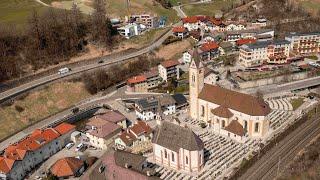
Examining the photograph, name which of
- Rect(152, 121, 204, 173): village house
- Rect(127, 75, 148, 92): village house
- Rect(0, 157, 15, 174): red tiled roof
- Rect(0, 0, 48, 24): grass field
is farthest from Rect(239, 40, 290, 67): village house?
Rect(0, 157, 15, 174): red tiled roof

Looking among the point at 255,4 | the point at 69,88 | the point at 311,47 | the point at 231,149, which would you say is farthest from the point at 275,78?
the point at 255,4

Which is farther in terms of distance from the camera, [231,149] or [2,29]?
[2,29]

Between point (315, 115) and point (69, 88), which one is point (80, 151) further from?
point (315, 115)

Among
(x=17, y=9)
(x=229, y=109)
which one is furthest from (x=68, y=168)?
(x=17, y=9)

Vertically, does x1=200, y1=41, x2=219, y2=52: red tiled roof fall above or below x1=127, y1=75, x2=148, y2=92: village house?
above

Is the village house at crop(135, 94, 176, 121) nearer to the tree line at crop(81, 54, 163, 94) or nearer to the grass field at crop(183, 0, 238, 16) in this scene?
the tree line at crop(81, 54, 163, 94)
